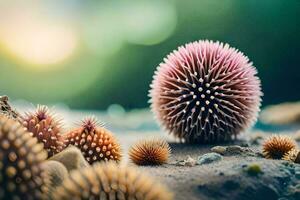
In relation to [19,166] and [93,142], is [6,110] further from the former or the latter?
[19,166]

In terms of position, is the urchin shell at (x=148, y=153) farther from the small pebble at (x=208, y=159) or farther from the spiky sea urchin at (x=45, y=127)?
the spiky sea urchin at (x=45, y=127)

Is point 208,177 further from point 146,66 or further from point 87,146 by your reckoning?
point 146,66

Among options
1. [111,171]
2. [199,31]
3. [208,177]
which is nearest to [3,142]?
[111,171]

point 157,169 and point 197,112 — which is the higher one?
point 197,112

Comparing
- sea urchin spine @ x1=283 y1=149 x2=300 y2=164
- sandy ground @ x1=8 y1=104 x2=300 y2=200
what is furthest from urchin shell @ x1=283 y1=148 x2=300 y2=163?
sandy ground @ x1=8 y1=104 x2=300 y2=200

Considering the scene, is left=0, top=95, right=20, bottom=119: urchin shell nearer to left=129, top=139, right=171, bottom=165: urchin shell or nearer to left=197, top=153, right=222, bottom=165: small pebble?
left=129, top=139, right=171, bottom=165: urchin shell

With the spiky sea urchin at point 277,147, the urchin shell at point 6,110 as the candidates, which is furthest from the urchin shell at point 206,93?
the urchin shell at point 6,110
